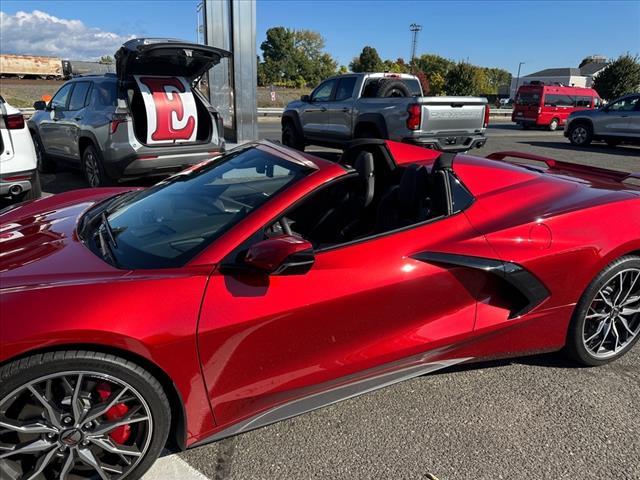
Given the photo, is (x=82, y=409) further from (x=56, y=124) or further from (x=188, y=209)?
(x=56, y=124)

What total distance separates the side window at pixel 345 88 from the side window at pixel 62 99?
514cm

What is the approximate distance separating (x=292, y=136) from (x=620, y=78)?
3478cm

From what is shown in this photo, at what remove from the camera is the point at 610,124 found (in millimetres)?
15055

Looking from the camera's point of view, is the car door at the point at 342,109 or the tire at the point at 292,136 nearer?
the car door at the point at 342,109

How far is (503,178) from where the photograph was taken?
282cm

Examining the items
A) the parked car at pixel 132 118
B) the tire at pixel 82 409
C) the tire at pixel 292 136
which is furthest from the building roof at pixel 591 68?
the tire at pixel 82 409

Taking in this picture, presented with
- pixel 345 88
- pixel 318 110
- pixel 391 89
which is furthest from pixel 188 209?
pixel 318 110

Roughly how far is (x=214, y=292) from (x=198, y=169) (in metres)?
1.29

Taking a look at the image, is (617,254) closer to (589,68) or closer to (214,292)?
(214,292)

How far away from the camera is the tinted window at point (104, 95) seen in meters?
6.53

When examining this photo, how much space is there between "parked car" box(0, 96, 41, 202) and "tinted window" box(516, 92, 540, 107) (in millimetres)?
22115

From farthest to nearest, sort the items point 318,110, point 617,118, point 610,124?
point 610,124
point 617,118
point 318,110

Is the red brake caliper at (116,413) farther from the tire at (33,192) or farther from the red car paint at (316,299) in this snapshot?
the tire at (33,192)

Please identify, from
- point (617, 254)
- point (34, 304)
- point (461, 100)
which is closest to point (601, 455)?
point (617, 254)
